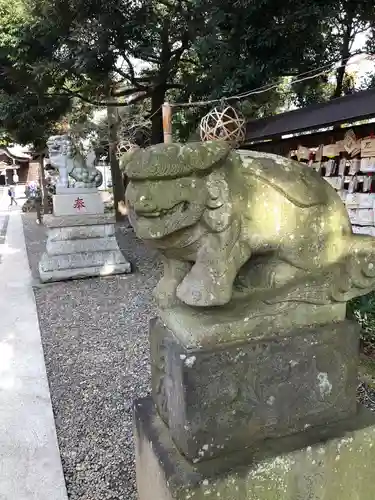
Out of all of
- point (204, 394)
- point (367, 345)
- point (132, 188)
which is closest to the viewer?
point (132, 188)

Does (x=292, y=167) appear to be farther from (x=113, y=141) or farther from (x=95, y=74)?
(x=113, y=141)

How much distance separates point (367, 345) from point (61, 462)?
231 centimetres

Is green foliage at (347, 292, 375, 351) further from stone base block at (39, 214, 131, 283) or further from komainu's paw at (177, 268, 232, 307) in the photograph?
stone base block at (39, 214, 131, 283)

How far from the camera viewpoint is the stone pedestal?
123cm

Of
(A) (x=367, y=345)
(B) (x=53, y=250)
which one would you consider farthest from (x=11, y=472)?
(B) (x=53, y=250)

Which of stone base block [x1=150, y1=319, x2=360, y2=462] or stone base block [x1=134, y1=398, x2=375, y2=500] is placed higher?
stone base block [x1=150, y1=319, x2=360, y2=462]

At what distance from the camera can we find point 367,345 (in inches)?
125

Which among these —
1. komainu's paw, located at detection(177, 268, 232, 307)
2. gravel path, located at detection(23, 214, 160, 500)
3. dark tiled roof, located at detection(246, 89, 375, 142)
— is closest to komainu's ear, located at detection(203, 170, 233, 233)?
komainu's paw, located at detection(177, 268, 232, 307)

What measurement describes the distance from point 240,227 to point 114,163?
9.77m

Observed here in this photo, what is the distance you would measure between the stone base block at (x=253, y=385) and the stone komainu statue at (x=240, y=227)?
0.14 metres

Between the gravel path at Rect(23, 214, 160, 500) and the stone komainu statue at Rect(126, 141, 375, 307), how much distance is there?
131 cm

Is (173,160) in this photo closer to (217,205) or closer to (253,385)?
(217,205)

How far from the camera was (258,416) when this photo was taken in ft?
4.33

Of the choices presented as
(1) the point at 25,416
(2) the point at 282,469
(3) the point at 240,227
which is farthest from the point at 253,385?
(1) the point at 25,416
